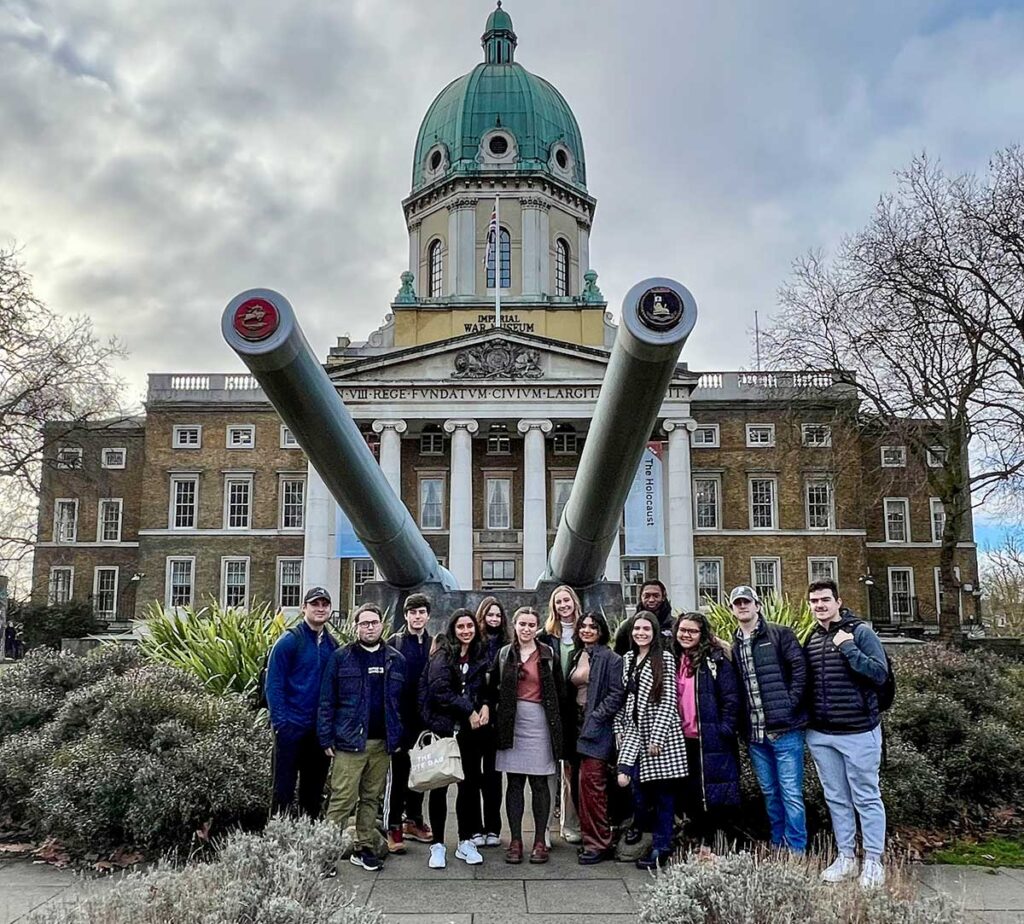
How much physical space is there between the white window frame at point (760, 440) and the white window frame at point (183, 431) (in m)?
25.5

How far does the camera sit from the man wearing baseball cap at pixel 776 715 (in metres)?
5.71

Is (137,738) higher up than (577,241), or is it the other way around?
(577,241)

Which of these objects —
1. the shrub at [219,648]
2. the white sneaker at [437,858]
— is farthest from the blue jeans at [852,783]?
the shrub at [219,648]

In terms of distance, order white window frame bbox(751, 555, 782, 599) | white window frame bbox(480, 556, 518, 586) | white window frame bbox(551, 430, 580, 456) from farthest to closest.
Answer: white window frame bbox(751, 555, 782, 599), white window frame bbox(551, 430, 580, 456), white window frame bbox(480, 556, 518, 586)

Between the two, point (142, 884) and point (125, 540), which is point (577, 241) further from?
point (142, 884)

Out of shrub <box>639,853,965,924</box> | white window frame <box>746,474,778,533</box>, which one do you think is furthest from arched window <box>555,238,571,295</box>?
shrub <box>639,853,965,924</box>

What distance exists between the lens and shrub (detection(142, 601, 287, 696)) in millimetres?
8539

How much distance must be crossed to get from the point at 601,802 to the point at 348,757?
163cm

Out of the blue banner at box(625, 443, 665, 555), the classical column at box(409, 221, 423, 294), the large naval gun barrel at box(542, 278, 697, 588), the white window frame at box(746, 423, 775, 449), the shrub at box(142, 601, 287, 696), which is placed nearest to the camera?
the large naval gun barrel at box(542, 278, 697, 588)

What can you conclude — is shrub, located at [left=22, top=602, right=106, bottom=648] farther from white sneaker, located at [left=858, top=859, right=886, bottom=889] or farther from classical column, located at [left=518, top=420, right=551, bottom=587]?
white sneaker, located at [left=858, top=859, right=886, bottom=889]

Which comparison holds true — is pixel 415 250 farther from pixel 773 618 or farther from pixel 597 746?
pixel 597 746

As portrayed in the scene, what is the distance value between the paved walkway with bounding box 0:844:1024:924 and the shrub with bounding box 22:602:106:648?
3209 centimetres

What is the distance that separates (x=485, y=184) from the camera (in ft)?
151

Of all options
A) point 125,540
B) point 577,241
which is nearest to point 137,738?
point 125,540
